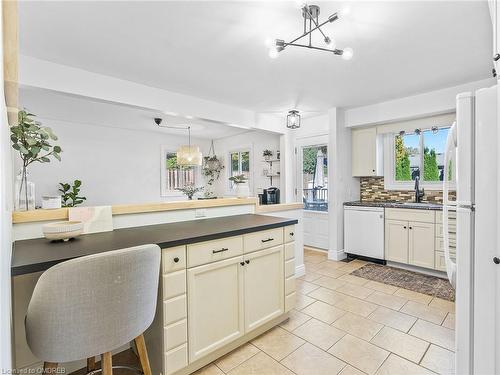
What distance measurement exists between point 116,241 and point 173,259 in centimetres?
36

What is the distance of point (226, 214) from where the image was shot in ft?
8.59

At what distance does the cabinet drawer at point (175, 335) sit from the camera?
5.02 feet

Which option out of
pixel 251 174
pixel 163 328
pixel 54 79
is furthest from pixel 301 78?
pixel 251 174

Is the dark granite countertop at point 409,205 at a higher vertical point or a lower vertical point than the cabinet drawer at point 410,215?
higher

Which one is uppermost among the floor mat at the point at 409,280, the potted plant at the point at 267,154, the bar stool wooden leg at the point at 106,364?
the potted plant at the point at 267,154

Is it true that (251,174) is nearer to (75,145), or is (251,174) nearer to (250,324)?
(75,145)

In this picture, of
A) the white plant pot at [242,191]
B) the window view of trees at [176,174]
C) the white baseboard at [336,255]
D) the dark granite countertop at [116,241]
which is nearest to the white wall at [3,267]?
the dark granite countertop at [116,241]

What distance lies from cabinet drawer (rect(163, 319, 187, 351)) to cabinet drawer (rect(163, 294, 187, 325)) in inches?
1.3

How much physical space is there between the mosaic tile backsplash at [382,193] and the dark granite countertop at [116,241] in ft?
9.23

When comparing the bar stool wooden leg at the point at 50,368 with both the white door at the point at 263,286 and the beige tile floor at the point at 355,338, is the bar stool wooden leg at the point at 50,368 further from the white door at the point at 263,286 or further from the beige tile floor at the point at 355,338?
the white door at the point at 263,286

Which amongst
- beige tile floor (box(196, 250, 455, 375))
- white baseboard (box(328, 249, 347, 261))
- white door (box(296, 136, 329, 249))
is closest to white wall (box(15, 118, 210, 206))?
white door (box(296, 136, 329, 249))

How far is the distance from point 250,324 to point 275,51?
6.64 ft

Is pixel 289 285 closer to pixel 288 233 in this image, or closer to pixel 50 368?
pixel 288 233

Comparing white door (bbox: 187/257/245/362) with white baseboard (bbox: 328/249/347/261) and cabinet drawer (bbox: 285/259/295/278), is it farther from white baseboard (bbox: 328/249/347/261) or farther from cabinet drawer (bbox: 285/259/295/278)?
white baseboard (bbox: 328/249/347/261)
